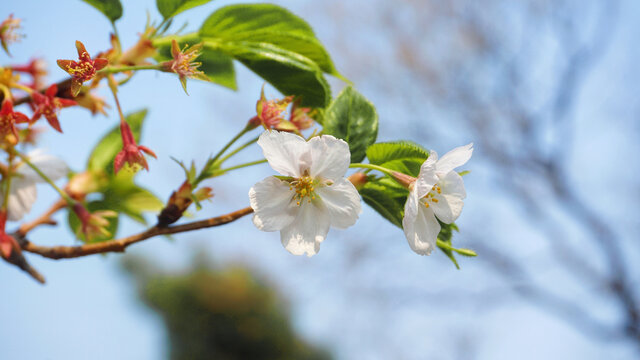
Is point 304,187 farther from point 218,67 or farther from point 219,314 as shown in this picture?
point 219,314

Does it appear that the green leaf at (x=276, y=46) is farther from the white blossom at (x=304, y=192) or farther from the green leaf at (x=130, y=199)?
the green leaf at (x=130, y=199)

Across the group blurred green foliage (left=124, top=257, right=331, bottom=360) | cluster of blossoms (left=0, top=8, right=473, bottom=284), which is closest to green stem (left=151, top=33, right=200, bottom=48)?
cluster of blossoms (left=0, top=8, right=473, bottom=284)

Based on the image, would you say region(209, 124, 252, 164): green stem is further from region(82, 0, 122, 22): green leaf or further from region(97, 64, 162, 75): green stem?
region(82, 0, 122, 22): green leaf

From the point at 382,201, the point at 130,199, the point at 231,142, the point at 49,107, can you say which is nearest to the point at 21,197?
the point at 130,199

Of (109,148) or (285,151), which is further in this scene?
(109,148)

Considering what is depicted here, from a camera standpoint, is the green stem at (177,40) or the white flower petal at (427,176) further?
the green stem at (177,40)

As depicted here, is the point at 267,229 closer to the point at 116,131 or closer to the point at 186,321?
the point at 116,131

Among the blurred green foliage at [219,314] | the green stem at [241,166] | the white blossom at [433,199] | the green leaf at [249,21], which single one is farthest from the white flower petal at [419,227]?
the blurred green foliage at [219,314]
